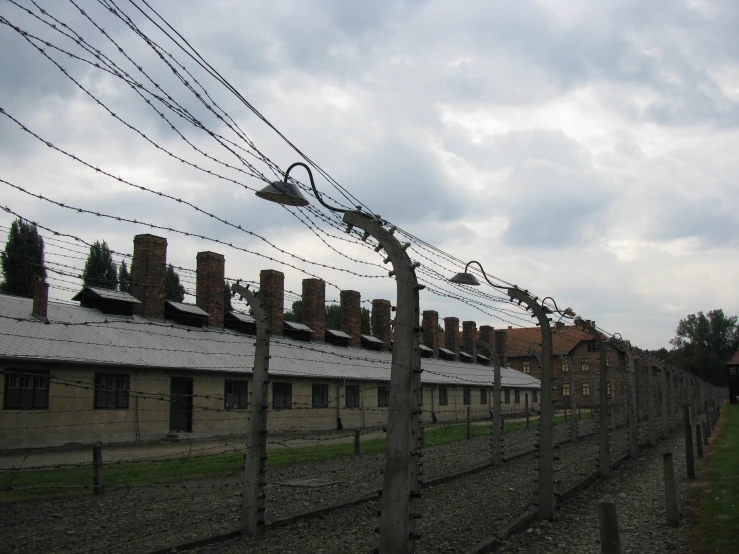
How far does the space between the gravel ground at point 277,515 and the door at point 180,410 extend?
415 inches

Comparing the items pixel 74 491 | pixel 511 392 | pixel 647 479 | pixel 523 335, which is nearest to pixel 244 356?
pixel 74 491

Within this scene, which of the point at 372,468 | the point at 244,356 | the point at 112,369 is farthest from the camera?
the point at 244,356

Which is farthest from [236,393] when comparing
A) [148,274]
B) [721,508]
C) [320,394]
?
[721,508]

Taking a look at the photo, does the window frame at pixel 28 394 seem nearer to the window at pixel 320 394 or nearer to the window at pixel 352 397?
the window at pixel 320 394

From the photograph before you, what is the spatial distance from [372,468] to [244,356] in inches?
559

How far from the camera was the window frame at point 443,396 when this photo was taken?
146ft

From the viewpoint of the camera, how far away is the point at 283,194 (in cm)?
830

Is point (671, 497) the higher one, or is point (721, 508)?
point (671, 497)

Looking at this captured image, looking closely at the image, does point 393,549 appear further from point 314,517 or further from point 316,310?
point 316,310

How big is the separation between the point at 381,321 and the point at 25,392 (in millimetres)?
30311

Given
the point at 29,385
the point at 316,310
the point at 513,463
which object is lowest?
the point at 513,463

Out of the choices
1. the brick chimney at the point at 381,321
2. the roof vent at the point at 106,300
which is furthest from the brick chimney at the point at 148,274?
the brick chimney at the point at 381,321

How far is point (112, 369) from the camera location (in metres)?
23.7

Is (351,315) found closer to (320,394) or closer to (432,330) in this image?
(320,394)
